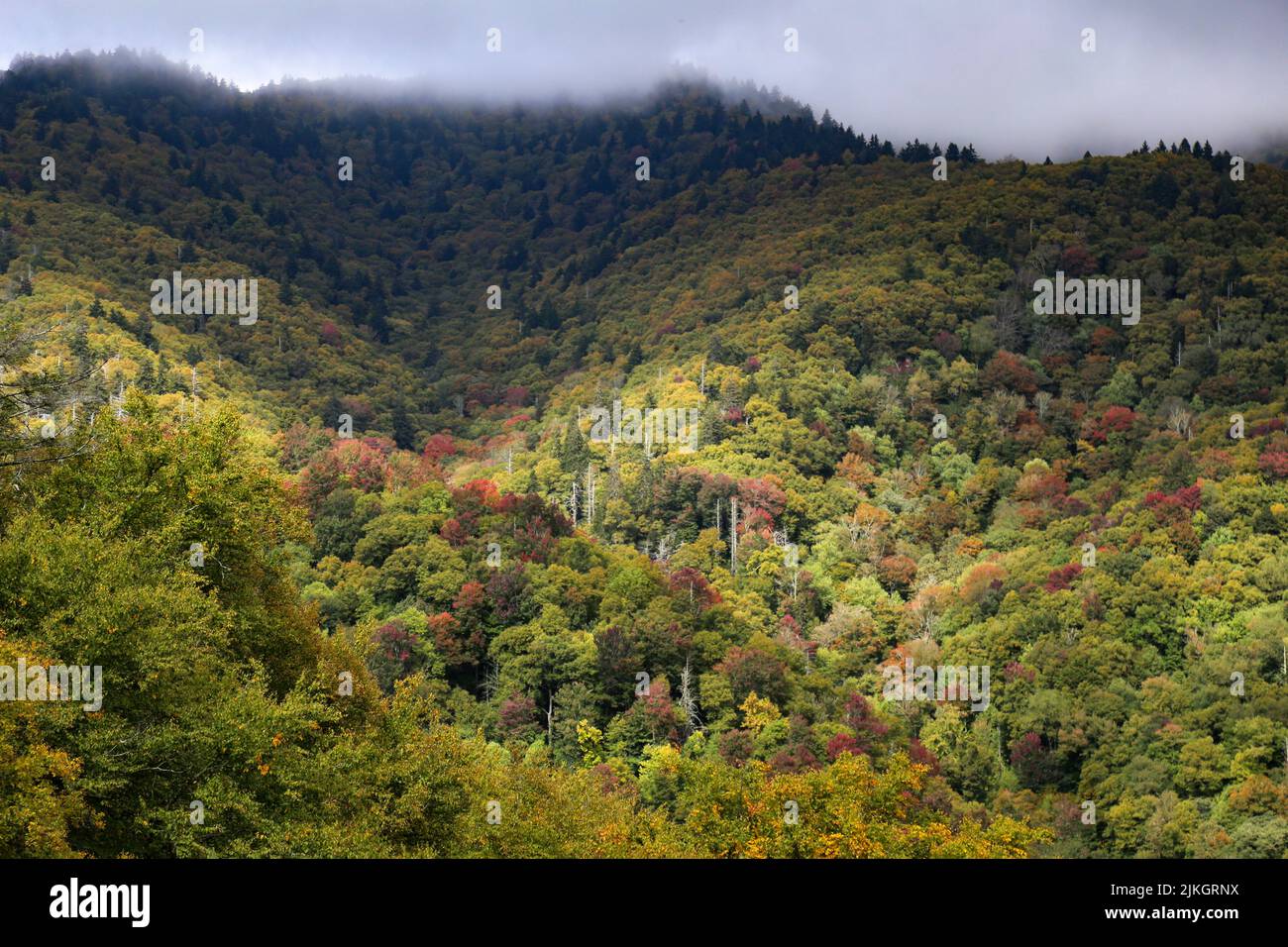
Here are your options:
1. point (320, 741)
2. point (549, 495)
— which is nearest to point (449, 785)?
point (320, 741)

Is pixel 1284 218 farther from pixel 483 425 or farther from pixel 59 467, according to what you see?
pixel 59 467

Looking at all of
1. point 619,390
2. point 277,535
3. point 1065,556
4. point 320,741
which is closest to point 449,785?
point 320,741

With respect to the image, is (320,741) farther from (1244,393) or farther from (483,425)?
(483,425)

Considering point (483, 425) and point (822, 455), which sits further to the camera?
point (483, 425)

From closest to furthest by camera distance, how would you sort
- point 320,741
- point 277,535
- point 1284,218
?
point 320,741 → point 277,535 → point 1284,218
